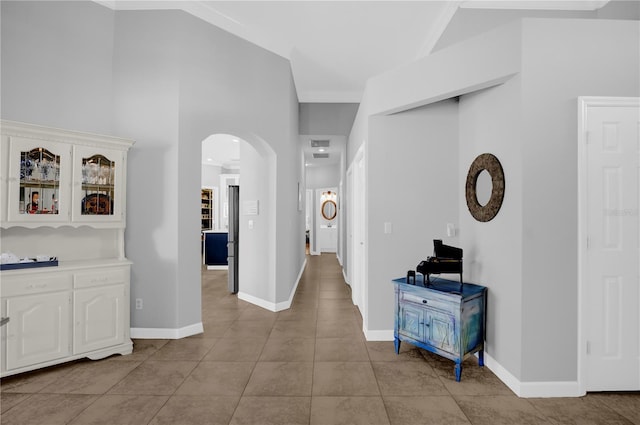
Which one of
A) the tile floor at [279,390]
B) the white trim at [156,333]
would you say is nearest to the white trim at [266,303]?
the tile floor at [279,390]

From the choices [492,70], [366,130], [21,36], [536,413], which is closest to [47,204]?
[21,36]

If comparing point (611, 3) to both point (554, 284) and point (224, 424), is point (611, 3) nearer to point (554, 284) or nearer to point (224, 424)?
point (554, 284)

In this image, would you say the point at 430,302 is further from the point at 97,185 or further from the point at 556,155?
the point at 97,185

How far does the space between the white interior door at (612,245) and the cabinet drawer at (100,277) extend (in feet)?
13.0

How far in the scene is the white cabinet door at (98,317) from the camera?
2.76 metres

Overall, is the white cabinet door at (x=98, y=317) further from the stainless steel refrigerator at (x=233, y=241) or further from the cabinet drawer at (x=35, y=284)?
the stainless steel refrigerator at (x=233, y=241)

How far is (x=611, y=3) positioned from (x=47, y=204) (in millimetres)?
6018

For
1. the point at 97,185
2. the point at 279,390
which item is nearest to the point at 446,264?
the point at 279,390

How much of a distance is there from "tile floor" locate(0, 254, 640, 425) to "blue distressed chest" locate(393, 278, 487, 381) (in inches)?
8.4

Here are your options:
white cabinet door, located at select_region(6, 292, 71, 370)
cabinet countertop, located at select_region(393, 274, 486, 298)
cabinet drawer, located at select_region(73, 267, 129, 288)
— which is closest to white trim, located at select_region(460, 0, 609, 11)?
cabinet countertop, located at select_region(393, 274, 486, 298)

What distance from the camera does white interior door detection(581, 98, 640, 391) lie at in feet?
7.65

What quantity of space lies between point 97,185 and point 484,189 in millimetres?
3630

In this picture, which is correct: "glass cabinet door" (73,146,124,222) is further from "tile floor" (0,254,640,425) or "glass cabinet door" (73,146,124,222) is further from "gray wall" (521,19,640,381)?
"gray wall" (521,19,640,381)

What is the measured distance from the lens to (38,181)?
2668mm
